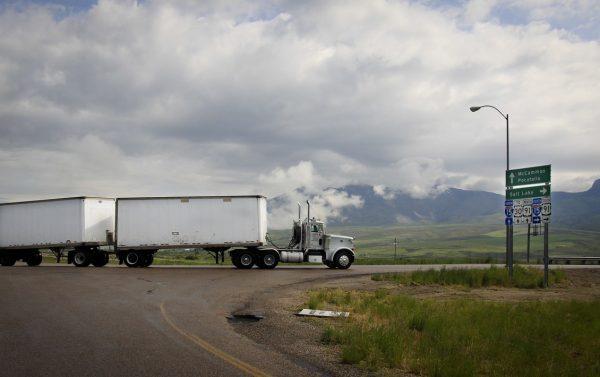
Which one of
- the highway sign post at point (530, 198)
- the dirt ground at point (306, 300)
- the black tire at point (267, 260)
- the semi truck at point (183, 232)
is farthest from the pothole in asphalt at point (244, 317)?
the black tire at point (267, 260)

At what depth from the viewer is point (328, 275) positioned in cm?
2773

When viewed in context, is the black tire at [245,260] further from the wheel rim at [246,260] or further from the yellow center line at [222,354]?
the yellow center line at [222,354]

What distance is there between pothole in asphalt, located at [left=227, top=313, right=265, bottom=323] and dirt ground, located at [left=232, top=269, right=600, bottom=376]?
23 cm

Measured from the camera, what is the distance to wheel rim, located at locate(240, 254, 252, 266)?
3184cm

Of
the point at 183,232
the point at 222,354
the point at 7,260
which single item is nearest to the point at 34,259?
the point at 7,260

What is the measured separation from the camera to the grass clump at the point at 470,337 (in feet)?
28.1

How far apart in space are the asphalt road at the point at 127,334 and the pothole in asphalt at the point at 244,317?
0.24 metres

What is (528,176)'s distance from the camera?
2277cm

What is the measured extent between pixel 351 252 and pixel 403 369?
79.3ft

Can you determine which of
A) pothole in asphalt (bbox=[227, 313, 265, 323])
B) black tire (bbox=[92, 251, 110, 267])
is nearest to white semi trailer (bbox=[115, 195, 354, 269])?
black tire (bbox=[92, 251, 110, 267])

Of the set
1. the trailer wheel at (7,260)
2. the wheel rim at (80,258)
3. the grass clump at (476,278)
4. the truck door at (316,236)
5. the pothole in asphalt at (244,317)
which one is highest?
the truck door at (316,236)

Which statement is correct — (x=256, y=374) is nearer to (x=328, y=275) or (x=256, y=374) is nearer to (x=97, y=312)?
(x=97, y=312)

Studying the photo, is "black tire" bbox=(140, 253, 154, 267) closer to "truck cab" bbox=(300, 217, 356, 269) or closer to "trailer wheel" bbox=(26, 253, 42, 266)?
"trailer wheel" bbox=(26, 253, 42, 266)

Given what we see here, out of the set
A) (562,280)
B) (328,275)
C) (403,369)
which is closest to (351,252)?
(328,275)
